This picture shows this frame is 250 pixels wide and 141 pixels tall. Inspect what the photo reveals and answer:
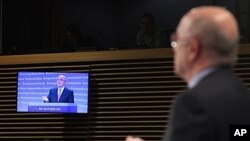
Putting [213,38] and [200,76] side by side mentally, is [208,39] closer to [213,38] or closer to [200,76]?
[213,38]

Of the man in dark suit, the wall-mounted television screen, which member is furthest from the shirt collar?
the wall-mounted television screen

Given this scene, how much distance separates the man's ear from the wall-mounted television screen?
5586mm

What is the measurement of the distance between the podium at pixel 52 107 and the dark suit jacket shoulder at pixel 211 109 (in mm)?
5620

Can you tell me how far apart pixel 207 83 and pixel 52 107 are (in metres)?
5.79

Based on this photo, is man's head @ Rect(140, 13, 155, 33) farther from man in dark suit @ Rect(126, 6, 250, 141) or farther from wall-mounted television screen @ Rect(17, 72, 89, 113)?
man in dark suit @ Rect(126, 6, 250, 141)

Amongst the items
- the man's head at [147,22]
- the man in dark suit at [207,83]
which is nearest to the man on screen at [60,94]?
the man's head at [147,22]

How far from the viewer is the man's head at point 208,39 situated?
1664 mm

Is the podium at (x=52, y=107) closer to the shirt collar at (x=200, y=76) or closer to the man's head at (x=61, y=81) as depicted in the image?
the man's head at (x=61, y=81)

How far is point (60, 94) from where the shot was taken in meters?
7.30

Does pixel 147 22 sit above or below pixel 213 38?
above

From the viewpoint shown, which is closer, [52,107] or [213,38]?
[213,38]

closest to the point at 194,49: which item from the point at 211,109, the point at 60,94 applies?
the point at 211,109

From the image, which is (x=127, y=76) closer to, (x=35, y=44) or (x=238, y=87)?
(x=35, y=44)

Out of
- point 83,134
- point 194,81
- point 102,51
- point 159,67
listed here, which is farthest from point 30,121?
point 194,81
